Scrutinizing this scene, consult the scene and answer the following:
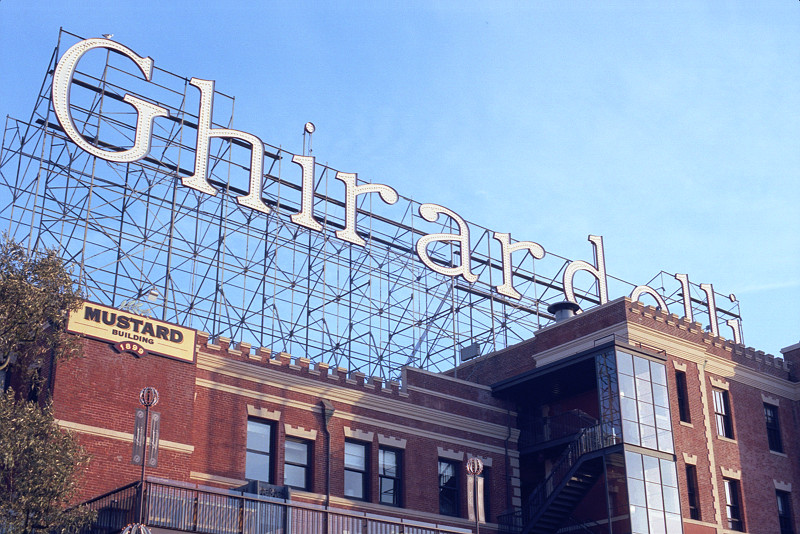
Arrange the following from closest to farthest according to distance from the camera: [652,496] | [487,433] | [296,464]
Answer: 1. [296,464]
2. [652,496]
3. [487,433]

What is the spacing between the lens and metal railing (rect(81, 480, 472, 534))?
81.2 ft

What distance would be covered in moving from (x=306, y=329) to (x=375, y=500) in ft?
39.7

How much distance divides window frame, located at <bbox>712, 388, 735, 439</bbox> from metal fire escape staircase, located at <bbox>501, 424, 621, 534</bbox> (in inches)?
255

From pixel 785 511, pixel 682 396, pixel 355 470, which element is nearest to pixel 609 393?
pixel 682 396

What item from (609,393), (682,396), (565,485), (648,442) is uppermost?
(682,396)

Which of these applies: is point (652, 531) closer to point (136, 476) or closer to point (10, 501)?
point (136, 476)

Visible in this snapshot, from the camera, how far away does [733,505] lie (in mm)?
38906

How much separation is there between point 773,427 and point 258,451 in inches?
885

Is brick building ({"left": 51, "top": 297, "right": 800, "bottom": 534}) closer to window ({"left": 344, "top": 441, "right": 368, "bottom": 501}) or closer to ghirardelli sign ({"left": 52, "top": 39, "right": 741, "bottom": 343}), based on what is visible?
window ({"left": 344, "top": 441, "right": 368, "bottom": 501})

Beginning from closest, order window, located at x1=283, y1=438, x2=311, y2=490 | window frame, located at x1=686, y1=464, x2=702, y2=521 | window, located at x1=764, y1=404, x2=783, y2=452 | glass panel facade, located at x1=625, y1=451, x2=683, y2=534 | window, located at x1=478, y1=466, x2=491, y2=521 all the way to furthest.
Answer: window, located at x1=283, y1=438, x2=311, y2=490
glass panel facade, located at x1=625, y1=451, x2=683, y2=534
window frame, located at x1=686, y1=464, x2=702, y2=521
window, located at x1=478, y1=466, x2=491, y2=521
window, located at x1=764, y1=404, x2=783, y2=452

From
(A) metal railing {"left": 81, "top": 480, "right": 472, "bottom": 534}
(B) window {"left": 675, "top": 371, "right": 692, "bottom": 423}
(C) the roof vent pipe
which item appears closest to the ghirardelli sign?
(C) the roof vent pipe

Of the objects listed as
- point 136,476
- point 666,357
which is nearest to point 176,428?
point 136,476

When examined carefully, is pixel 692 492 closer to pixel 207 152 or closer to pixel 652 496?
pixel 652 496

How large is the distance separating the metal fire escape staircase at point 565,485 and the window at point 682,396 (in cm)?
423
